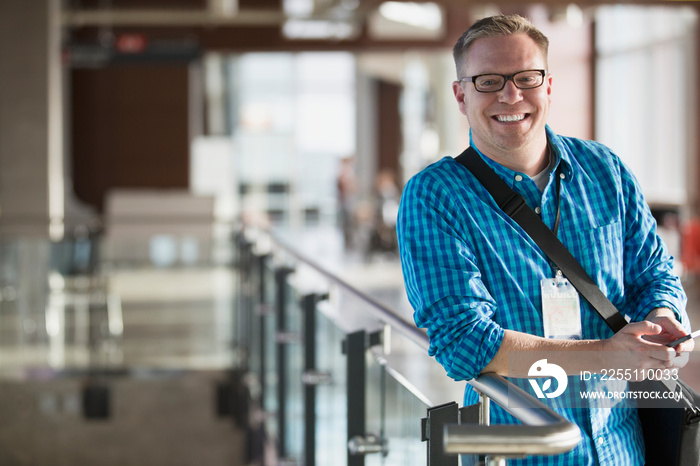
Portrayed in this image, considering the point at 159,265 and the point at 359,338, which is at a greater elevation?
the point at 359,338

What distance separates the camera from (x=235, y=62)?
20.4 metres

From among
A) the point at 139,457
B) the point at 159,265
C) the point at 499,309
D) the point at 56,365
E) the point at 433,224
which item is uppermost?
the point at 433,224

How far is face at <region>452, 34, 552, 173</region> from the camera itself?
165 cm

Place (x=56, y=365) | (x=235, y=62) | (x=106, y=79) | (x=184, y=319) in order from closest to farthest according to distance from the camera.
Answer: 1. (x=56, y=365)
2. (x=184, y=319)
3. (x=106, y=79)
4. (x=235, y=62)

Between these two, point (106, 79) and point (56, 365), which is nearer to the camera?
point (56, 365)

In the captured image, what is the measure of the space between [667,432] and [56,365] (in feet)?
22.9

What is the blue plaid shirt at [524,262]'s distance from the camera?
155 cm

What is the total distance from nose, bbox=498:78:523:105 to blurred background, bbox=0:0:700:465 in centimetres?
87

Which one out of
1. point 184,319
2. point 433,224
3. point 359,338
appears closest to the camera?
point 433,224

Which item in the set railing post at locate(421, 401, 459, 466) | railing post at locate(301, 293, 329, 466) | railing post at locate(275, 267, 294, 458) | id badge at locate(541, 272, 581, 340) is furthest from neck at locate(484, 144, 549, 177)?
railing post at locate(275, 267, 294, 458)

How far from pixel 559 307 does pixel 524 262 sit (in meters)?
0.11

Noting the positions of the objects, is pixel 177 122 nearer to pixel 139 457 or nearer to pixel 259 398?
pixel 139 457

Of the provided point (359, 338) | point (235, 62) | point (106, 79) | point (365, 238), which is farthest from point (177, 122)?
point (359, 338)

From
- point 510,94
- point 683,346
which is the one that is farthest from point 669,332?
point 510,94
